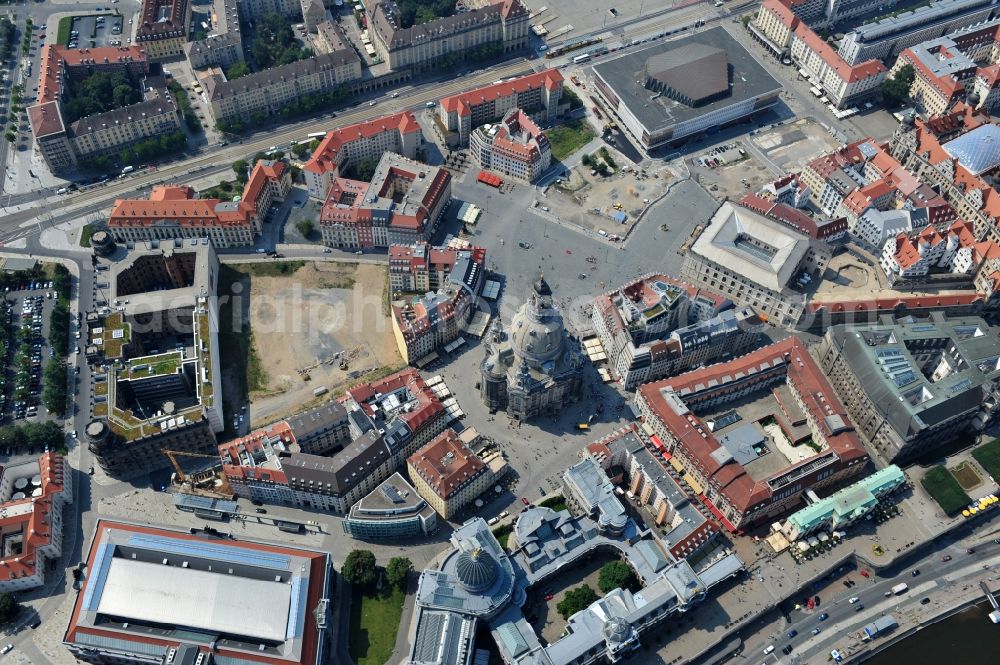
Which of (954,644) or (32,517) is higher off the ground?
(32,517)

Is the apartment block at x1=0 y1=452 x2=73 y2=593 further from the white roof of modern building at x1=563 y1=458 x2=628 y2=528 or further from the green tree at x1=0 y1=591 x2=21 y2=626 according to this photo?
the white roof of modern building at x1=563 y1=458 x2=628 y2=528

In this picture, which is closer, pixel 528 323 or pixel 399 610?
pixel 399 610

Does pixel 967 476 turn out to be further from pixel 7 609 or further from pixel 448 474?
pixel 7 609

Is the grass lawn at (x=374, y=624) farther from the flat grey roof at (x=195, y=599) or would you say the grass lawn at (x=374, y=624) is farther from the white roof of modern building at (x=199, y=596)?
the flat grey roof at (x=195, y=599)

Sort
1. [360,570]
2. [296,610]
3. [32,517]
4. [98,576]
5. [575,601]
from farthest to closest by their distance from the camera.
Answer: [32,517] < [360,570] < [575,601] < [98,576] < [296,610]

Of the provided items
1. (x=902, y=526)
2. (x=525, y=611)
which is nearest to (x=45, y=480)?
(x=525, y=611)

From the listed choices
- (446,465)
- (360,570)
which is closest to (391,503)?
(446,465)

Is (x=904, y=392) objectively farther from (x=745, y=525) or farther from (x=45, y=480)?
(x=45, y=480)
